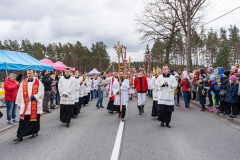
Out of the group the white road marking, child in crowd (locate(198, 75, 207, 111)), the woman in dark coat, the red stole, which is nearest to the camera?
the white road marking

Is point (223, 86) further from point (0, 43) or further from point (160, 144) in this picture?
point (0, 43)

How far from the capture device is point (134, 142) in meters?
4.45

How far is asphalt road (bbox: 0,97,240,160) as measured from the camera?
3.72m

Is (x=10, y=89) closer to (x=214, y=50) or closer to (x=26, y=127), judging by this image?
(x=26, y=127)

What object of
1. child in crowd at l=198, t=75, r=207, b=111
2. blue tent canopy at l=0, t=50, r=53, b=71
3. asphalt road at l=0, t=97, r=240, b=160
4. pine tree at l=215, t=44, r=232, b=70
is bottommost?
asphalt road at l=0, t=97, r=240, b=160

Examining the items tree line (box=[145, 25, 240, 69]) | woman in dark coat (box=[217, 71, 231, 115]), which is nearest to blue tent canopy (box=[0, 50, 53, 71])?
woman in dark coat (box=[217, 71, 231, 115])

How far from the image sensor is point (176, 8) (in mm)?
19625

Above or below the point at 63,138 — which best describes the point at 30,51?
above

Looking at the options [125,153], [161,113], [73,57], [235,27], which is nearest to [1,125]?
[125,153]

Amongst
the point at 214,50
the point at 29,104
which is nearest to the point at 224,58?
the point at 214,50

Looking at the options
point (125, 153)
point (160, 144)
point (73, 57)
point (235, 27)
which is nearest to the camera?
point (125, 153)

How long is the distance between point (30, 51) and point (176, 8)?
4069cm

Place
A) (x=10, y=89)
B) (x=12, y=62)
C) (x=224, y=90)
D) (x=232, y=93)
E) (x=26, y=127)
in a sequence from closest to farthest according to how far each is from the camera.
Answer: (x=26, y=127) < (x=232, y=93) < (x=10, y=89) < (x=224, y=90) < (x=12, y=62)

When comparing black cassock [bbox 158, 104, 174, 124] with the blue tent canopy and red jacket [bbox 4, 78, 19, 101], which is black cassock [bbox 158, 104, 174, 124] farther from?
the blue tent canopy
